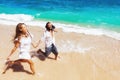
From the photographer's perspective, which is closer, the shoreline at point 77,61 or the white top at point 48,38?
the shoreline at point 77,61

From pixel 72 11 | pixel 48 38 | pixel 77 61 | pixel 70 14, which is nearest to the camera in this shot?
pixel 48 38

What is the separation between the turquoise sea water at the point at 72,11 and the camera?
1750cm

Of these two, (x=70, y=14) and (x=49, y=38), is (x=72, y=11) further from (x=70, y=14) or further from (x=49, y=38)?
(x=49, y=38)

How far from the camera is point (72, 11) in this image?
70.1 ft

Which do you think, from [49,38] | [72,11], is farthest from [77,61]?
[72,11]

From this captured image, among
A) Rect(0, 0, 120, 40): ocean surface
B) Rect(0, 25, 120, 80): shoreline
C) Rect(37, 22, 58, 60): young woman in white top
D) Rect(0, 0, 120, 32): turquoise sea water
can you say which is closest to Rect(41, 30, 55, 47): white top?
Rect(37, 22, 58, 60): young woman in white top

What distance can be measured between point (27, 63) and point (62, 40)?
9.80 ft

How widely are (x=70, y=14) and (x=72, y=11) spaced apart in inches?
55.3

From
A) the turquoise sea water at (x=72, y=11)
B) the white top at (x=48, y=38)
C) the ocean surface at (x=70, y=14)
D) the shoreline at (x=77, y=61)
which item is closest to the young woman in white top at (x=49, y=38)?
the white top at (x=48, y=38)

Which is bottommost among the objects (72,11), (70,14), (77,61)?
(77,61)

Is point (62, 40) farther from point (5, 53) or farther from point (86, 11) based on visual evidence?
point (86, 11)

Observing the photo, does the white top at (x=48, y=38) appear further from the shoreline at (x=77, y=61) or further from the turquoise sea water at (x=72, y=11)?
the turquoise sea water at (x=72, y=11)

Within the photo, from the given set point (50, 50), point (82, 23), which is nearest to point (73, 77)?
point (50, 50)

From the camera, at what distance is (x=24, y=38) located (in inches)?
319
